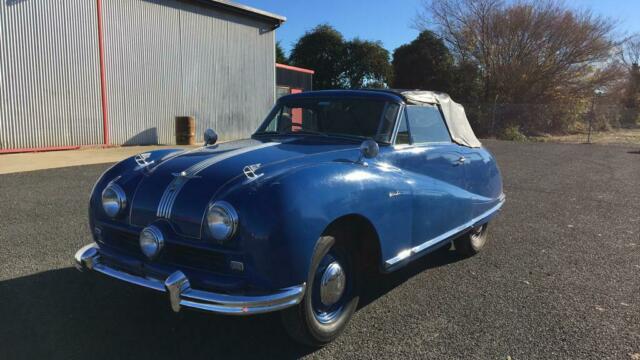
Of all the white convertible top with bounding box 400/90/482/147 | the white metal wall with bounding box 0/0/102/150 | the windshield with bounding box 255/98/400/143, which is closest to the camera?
the windshield with bounding box 255/98/400/143

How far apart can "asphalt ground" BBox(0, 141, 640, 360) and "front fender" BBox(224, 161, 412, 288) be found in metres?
0.70

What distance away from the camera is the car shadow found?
280 centimetres

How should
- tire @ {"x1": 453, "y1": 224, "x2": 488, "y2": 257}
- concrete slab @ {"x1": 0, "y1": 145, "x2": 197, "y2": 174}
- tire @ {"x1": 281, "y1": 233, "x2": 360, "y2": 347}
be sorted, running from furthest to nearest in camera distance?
concrete slab @ {"x1": 0, "y1": 145, "x2": 197, "y2": 174} → tire @ {"x1": 453, "y1": 224, "x2": 488, "y2": 257} → tire @ {"x1": 281, "y1": 233, "x2": 360, "y2": 347}

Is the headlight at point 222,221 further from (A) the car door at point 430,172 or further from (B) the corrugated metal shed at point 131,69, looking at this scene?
(B) the corrugated metal shed at point 131,69

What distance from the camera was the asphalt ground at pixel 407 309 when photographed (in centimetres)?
289

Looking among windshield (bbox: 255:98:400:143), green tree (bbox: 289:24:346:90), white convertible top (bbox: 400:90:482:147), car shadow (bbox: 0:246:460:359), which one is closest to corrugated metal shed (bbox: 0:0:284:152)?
car shadow (bbox: 0:246:460:359)

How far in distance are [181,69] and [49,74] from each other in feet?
14.7

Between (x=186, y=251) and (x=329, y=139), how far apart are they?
160cm

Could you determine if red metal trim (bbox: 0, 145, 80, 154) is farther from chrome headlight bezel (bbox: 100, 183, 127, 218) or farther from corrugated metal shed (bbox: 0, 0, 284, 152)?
chrome headlight bezel (bbox: 100, 183, 127, 218)

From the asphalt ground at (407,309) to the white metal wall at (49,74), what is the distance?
789 cm

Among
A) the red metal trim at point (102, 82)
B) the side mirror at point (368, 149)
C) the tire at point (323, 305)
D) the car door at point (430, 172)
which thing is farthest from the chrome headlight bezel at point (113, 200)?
the red metal trim at point (102, 82)

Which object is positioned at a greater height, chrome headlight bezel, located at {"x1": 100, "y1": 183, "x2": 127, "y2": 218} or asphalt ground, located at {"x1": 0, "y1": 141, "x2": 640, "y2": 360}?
chrome headlight bezel, located at {"x1": 100, "y1": 183, "x2": 127, "y2": 218}

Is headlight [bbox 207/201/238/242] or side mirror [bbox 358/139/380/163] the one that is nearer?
headlight [bbox 207/201/238/242]

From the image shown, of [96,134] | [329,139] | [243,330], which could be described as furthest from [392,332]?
[96,134]
